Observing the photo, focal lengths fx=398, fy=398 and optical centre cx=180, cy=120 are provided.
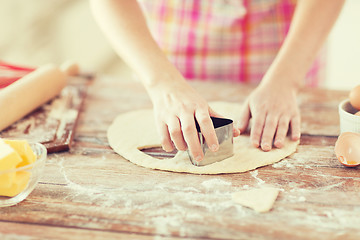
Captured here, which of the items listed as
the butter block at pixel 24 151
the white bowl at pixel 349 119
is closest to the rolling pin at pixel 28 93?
the butter block at pixel 24 151

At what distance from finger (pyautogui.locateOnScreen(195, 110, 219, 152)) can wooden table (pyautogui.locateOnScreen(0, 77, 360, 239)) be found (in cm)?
7


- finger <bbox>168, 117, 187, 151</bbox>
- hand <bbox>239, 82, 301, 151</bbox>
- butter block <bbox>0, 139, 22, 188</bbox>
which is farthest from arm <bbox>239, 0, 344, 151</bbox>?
butter block <bbox>0, 139, 22, 188</bbox>

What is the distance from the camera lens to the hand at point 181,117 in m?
0.93

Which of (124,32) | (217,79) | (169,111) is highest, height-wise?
(124,32)

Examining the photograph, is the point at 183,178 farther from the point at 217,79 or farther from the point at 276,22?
the point at 276,22

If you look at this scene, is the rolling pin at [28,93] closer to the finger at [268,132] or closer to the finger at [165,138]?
the finger at [165,138]

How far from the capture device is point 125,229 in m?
0.74

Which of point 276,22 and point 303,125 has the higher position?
point 276,22

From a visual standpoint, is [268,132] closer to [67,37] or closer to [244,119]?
[244,119]

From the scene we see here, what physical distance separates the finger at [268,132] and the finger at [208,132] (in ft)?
0.55

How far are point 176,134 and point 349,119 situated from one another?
0.44m

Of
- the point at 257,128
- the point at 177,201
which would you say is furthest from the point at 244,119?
the point at 177,201

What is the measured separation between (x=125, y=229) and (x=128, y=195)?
12 cm

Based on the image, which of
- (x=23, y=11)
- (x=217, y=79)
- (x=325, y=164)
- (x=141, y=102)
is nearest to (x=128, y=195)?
(x=325, y=164)
